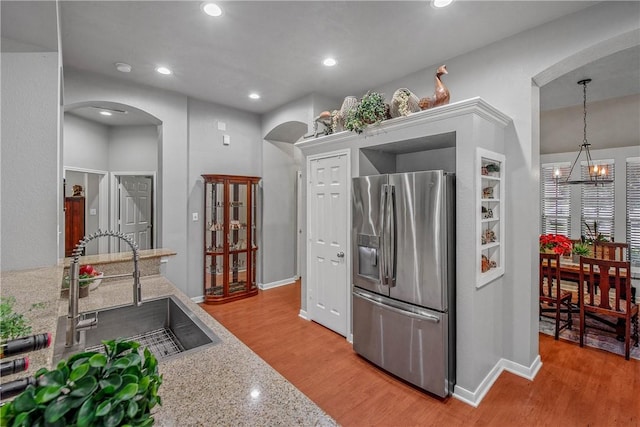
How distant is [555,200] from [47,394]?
7.02 meters

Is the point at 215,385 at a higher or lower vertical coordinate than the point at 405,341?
higher

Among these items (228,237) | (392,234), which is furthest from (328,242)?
(228,237)

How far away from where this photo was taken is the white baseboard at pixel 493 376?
226cm

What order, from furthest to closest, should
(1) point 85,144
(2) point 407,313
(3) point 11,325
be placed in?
1. (1) point 85,144
2. (2) point 407,313
3. (3) point 11,325

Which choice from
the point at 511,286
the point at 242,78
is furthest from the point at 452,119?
the point at 242,78

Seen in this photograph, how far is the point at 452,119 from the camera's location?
234cm

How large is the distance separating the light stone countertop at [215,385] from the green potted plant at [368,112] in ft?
7.31

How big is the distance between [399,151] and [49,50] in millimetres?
2977

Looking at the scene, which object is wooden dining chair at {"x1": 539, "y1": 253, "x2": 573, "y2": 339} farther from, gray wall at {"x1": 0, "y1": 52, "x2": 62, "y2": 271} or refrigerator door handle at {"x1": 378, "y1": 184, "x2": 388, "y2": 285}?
gray wall at {"x1": 0, "y1": 52, "x2": 62, "y2": 271}

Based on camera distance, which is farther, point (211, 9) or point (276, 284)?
point (276, 284)

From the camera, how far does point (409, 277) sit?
247cm

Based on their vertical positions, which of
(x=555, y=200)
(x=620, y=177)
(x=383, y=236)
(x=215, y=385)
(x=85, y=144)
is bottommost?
(x=215, y=385)

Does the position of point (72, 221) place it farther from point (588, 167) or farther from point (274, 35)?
point (588, 167)

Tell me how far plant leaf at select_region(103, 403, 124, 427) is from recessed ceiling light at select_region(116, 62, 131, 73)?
379cm
